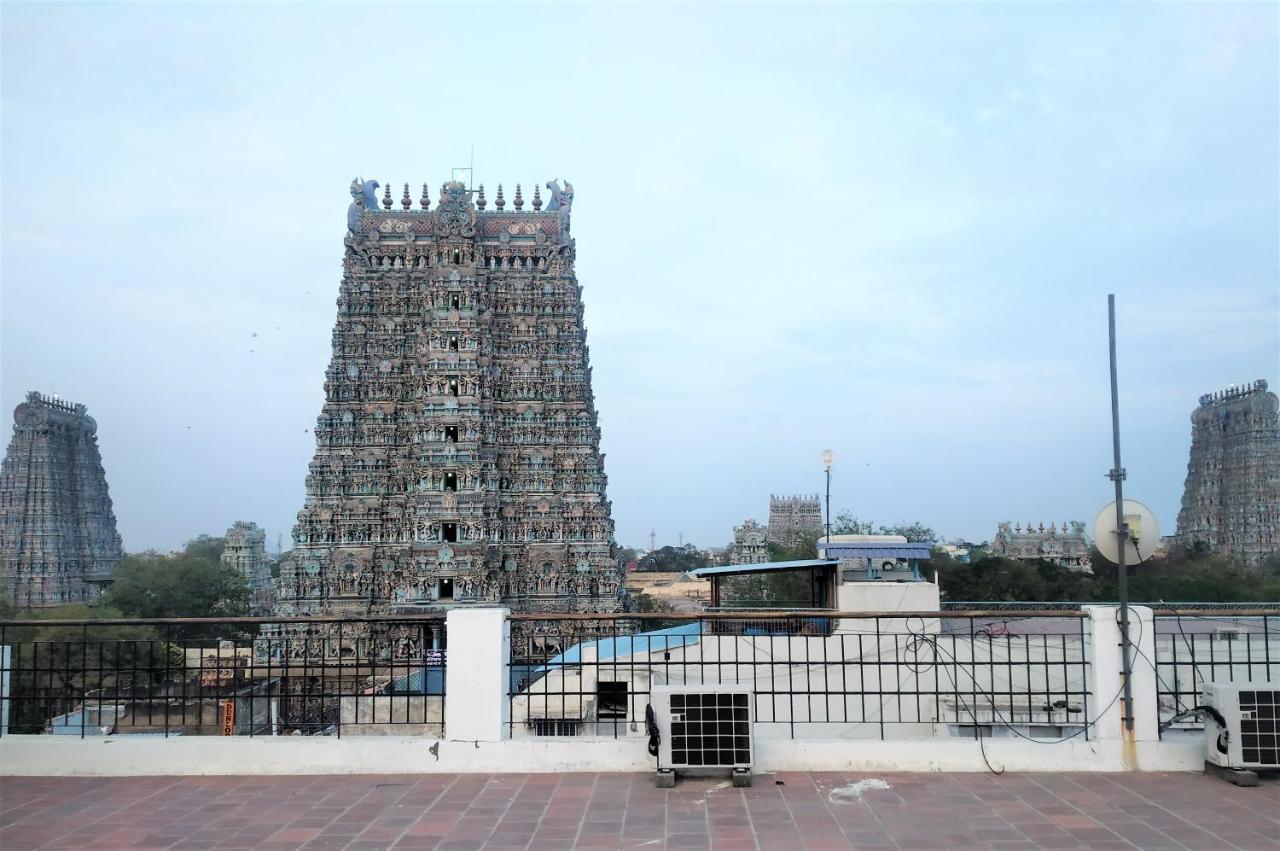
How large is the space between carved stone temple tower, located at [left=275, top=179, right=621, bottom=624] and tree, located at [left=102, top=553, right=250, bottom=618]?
22.4 m

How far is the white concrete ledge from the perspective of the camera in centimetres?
704

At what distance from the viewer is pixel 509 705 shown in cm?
766

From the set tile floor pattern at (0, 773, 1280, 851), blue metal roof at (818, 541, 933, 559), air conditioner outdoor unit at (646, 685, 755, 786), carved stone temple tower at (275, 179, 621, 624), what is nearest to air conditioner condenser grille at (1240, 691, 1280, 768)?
tile floor pattern at (0, 773, 1280, 851)

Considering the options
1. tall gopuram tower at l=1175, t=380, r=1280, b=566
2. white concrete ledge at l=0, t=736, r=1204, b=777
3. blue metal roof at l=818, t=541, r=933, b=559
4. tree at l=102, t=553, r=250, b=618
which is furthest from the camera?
tall gopuram tower at l=1175, t=380, r=1280, b=566

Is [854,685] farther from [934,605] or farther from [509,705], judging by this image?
[509,705]

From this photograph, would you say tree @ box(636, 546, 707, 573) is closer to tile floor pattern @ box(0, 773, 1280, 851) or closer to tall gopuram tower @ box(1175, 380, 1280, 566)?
tall gopuram tower @ box(1175, 380, 1280, 566)

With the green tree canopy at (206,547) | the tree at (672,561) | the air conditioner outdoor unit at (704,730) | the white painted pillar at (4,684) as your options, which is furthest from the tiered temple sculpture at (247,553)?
the air conditioner outdoor unit at (704,730)

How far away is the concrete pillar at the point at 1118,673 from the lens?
7.13m

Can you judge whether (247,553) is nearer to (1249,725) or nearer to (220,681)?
(220,681)

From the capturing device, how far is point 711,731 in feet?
22.2

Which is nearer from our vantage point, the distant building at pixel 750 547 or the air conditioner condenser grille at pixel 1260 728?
the air conditioner condenser grille at pixel 1260 728

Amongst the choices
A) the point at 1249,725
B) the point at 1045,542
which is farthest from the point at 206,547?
the point at 1249,725

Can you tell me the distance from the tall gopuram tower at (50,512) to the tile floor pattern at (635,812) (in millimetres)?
55982

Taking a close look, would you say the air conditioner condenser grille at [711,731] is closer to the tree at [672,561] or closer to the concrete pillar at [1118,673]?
the concrete pillar at [1118,673]
